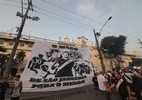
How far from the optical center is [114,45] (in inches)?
1532

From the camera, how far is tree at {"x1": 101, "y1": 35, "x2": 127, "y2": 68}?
127ft

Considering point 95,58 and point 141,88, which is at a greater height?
point 95,58

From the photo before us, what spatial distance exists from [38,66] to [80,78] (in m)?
2.12

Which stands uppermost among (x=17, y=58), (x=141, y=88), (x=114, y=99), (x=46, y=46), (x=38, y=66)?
(x=17, y=58)

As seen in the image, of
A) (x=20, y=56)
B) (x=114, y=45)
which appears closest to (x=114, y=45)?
(x=114, y=45)

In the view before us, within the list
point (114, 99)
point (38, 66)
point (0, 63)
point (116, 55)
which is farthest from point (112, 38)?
point (38, 66)

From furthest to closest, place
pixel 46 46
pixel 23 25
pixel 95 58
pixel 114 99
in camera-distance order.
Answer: pixel 95 58
pixel 23 25
pixel 114 99
pixel 46 46

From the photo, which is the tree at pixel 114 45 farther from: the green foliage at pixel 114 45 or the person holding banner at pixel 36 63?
the person holding banner at pixel 36 63

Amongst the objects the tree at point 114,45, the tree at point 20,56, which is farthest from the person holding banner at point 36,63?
the tree at point 114,45

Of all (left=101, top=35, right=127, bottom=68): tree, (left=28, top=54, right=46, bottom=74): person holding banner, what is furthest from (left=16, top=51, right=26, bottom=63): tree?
(left=101, top=35, right=127, bottom=68): tree

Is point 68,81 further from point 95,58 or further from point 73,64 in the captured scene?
point 95,58

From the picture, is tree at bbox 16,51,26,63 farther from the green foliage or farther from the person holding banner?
the green foliage

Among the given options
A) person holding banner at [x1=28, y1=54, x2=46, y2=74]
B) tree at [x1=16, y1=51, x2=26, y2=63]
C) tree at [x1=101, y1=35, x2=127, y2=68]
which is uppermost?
tree at [x1=101, y1=35, x2=127, y2=68]

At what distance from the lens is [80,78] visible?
5.68 metres
